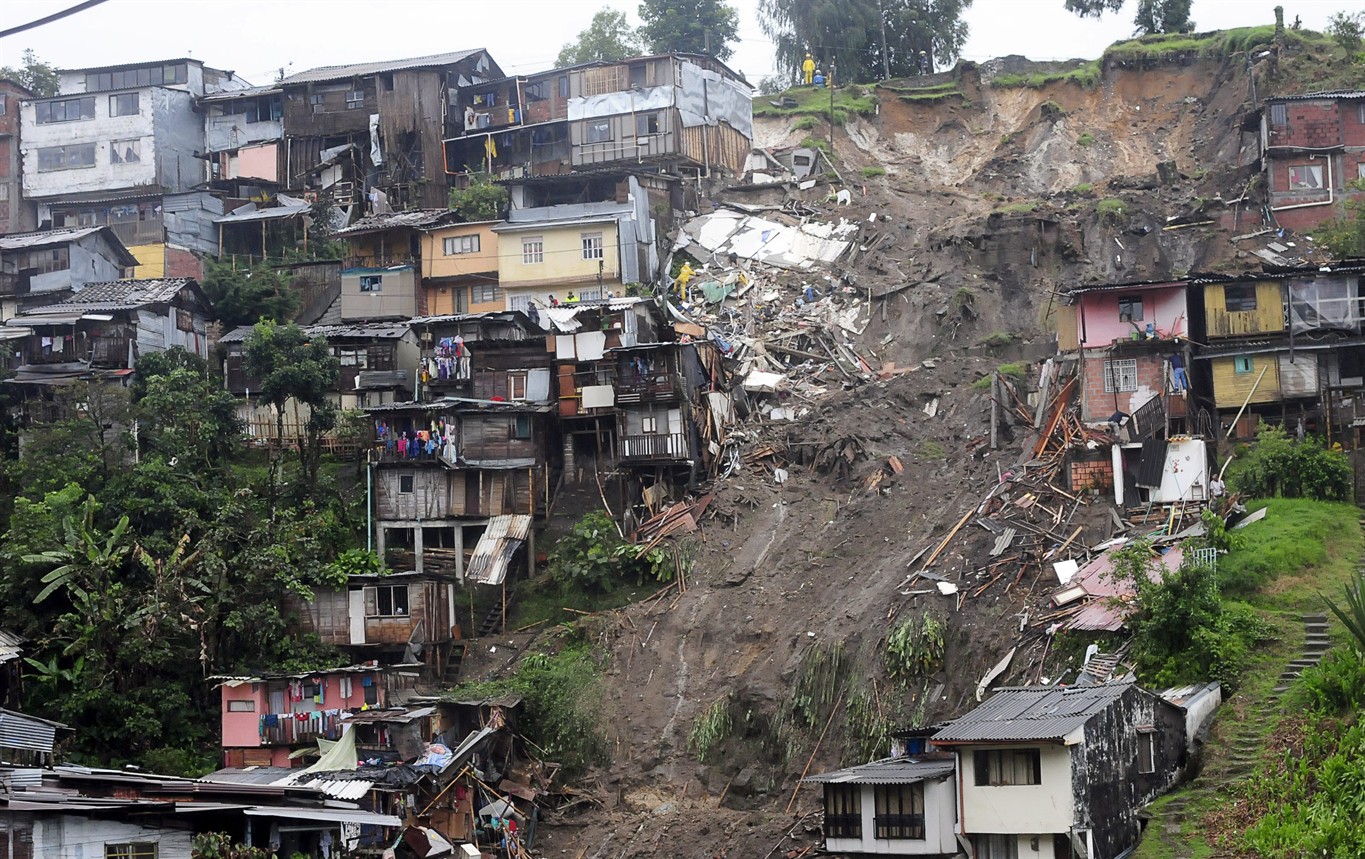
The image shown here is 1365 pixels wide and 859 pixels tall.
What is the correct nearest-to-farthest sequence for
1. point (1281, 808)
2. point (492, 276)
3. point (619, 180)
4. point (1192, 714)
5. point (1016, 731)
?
point (1281, 808)
point (1016, 731)
point (1192, 714)
point (492, 276)
point (619, 180)

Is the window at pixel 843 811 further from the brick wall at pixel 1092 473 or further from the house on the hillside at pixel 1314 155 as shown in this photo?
the house on the hillside at pixel 1314 155

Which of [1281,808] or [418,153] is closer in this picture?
[1281,808]

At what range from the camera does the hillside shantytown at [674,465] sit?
35344 mm

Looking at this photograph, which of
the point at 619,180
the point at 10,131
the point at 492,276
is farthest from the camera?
the point at 10,131

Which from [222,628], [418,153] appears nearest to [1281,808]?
[222,628]

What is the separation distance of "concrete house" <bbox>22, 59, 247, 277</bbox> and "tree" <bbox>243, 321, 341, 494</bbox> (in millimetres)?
17680

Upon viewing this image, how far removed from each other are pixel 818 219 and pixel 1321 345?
922 inches

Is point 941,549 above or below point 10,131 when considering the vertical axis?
below

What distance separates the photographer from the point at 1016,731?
32562 millimetres

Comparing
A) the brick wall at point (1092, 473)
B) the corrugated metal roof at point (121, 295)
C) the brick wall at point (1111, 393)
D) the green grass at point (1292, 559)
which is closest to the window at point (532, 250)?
the corrugated metal roof at point (121, 295)

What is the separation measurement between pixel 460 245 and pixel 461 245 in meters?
0.04

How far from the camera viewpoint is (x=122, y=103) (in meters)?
72.2

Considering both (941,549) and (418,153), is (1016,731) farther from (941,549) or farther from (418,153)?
(418,153)

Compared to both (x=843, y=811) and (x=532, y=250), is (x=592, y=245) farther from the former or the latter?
(x=843, y=811)
